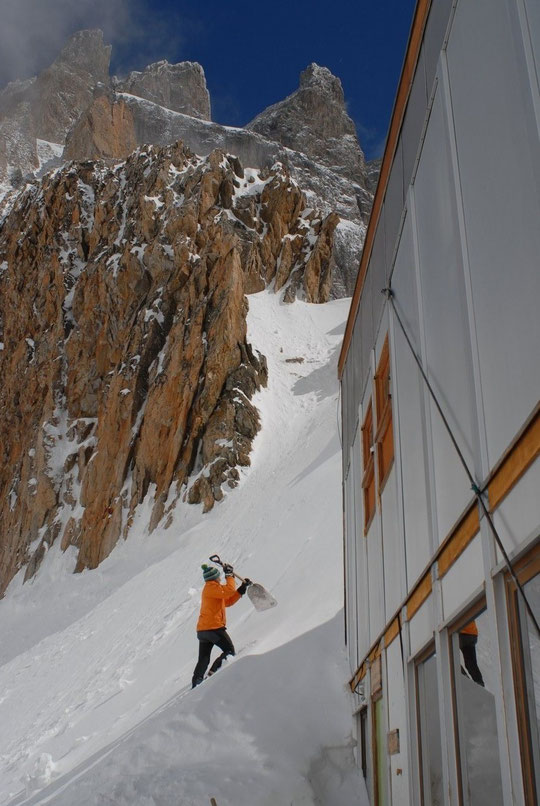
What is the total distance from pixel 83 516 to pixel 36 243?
2162cm

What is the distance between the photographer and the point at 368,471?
6.54 metres

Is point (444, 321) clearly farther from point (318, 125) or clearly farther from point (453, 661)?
point (318, 125)

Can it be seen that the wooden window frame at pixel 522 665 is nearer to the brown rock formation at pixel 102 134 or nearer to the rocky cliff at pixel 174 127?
the rocky cliff at pixel 174 127

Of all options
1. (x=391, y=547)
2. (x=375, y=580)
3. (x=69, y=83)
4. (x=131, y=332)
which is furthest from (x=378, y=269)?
(x=69, y=83)

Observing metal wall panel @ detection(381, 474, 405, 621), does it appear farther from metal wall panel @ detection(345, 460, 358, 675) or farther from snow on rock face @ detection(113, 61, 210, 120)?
snow on rock face @ detection(113, 61, 210, 120)

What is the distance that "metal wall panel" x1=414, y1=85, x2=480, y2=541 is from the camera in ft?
10.9

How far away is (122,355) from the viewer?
35094 millimetres

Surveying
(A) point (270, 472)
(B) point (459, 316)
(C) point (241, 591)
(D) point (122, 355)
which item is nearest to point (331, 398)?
(A) point (270, 472)

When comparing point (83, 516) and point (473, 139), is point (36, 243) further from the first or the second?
point (473, 139)

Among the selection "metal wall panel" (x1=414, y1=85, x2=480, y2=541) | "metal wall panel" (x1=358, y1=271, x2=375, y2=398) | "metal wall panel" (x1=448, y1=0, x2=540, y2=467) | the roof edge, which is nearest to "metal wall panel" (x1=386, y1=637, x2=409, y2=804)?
"metal wall panel" (x1=414, y1=85, x2=480, y2=541)

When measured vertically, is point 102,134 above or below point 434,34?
above

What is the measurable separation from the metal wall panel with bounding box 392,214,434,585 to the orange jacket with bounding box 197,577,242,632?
4.45m

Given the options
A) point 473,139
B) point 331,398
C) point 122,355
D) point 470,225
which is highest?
point 122,355

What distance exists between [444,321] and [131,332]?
32291 millimetres
